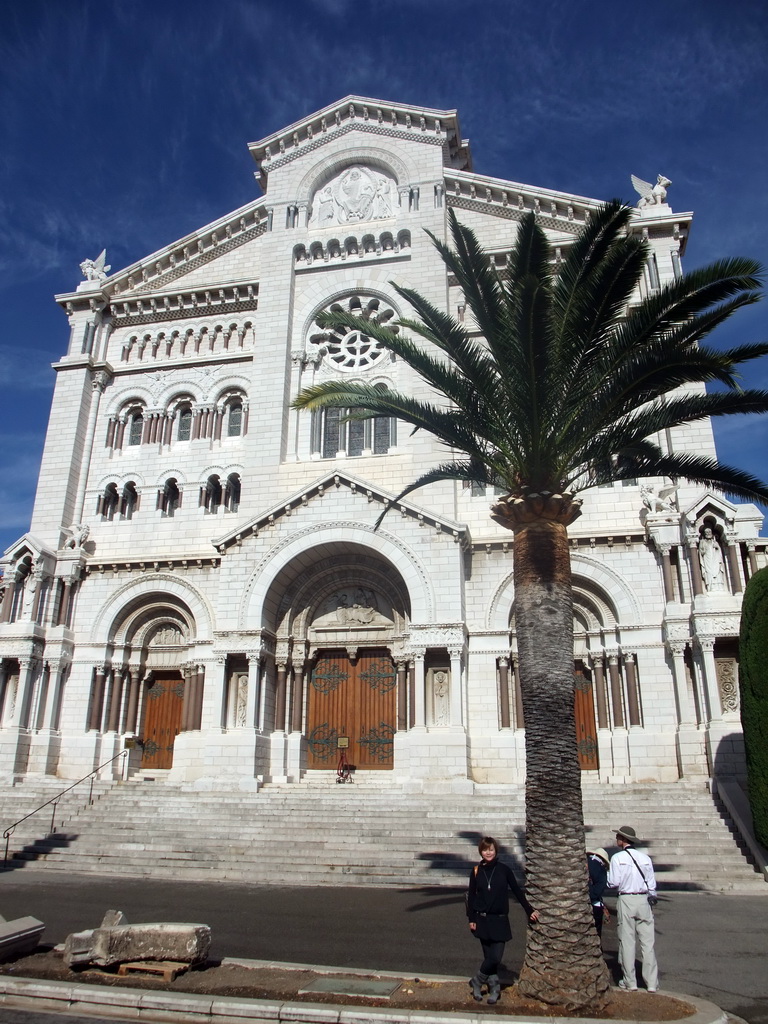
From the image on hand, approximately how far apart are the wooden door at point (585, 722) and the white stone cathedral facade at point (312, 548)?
0.27 ft

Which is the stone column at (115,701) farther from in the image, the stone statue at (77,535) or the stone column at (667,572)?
the stone column at (667,572)

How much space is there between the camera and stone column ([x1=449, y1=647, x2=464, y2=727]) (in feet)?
70.8

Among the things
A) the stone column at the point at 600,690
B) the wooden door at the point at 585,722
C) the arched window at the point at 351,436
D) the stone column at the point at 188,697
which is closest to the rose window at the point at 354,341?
the arched window at the point at 351,436

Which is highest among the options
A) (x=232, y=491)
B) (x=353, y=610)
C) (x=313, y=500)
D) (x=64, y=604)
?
(x=232, y=491)

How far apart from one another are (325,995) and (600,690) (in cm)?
1658

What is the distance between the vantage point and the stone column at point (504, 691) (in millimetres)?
22688

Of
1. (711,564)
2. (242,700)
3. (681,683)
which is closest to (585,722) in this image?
(681,683)

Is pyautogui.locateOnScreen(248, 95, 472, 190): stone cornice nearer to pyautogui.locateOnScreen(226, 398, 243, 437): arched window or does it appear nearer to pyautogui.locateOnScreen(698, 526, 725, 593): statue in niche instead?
pyautogui.locateOnScreen(226, 398, 243, 437): arched window

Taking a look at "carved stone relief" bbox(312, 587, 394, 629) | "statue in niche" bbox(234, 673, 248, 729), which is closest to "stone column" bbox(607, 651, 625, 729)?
"carved stone relief" bbox(312, 587, 394, 629)

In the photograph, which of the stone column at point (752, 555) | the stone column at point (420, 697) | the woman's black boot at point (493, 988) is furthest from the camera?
the stone column at point (420, 697)

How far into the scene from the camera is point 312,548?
79.3 ft

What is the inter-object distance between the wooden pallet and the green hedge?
11.5 metres

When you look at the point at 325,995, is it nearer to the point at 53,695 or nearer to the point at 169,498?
the point at 53,695

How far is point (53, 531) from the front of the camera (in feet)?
89.2
